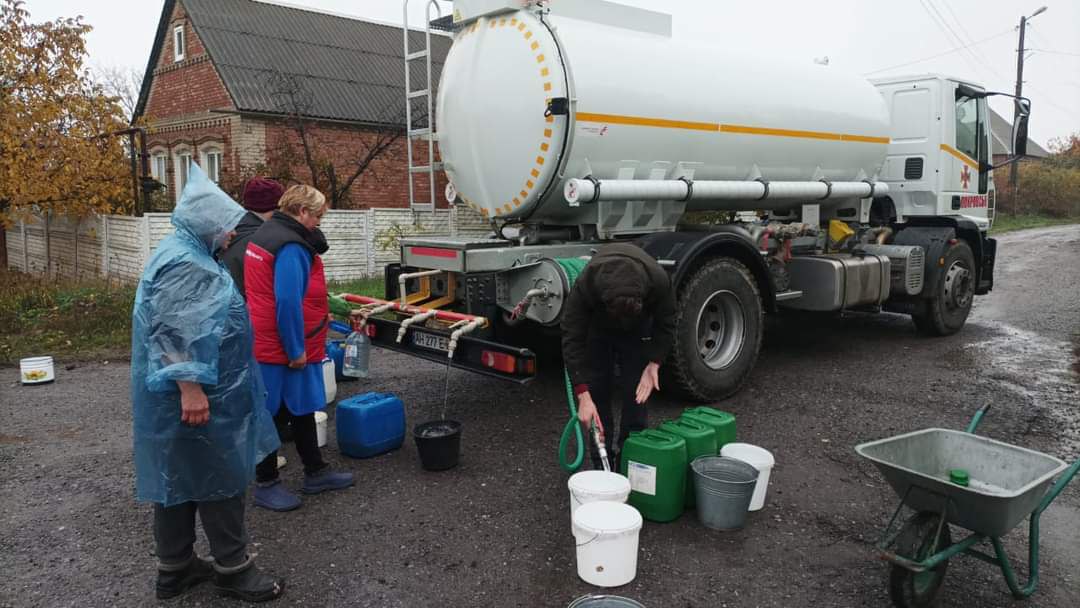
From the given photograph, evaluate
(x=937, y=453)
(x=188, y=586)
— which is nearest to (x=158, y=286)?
(x=188, y=586)

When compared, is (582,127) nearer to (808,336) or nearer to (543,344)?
(543,344)

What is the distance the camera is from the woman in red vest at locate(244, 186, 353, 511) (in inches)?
152

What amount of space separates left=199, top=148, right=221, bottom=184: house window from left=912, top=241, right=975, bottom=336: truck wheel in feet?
51.2

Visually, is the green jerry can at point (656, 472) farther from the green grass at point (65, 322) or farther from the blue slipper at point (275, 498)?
the green grass at point (65, 322)

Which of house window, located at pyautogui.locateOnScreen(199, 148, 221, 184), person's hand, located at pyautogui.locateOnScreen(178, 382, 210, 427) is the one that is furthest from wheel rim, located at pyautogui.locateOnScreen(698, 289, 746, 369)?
house window, located at pyautogui.locateOnScreen(199, 148, 221, 184)

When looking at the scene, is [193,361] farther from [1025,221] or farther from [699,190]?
[1025,221]

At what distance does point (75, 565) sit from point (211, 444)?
1.16 meters

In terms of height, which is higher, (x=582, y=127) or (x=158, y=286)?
(x=582, y=127)

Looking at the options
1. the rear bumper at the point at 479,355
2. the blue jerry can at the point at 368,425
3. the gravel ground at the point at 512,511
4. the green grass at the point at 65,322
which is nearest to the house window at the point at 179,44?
the green grass at the point at 65,322

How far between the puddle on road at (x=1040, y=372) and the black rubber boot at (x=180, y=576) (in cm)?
512

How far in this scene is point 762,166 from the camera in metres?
6.56

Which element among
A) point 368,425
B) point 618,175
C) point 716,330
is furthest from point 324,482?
point 716,330

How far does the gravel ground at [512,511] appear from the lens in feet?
10.7

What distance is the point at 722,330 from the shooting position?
6.16 meters
